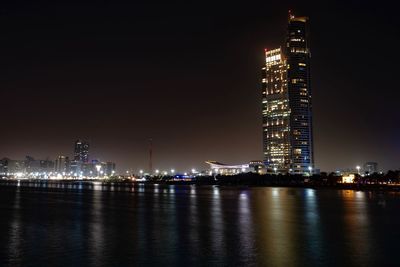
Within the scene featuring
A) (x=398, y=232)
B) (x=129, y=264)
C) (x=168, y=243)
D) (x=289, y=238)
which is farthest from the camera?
(x=398, y=232)

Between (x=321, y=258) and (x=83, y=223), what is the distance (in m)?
21.4

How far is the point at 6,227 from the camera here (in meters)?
32.7

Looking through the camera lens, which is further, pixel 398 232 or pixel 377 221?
pixel 377 221

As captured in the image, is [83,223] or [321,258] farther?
[83,223]

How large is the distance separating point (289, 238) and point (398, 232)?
9.15 metres

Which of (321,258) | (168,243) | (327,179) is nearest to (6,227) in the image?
(168,243)

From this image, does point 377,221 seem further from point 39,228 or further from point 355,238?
point 39,228

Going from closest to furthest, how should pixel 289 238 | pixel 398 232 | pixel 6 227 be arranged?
1. pixel 289 238
2. pixel 398 232
3. pixel 6 227

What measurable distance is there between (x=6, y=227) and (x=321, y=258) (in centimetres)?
2368

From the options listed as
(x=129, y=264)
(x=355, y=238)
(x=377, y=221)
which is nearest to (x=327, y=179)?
(x=377, y=221)

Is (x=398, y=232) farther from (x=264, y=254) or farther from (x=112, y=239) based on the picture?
(x=112, y=239)

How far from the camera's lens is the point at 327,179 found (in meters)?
169

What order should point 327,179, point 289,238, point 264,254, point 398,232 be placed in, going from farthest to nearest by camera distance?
point 327,179 < point 398,232 < point 289,238 < point 264,254

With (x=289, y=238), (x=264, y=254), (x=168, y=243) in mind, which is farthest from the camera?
(x=289, y=238)
